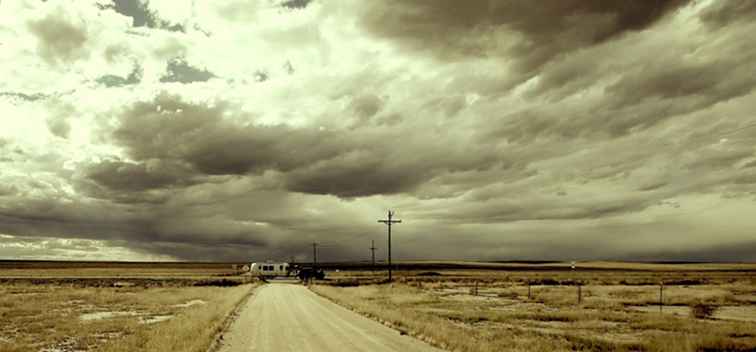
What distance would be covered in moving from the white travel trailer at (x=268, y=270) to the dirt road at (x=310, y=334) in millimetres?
72845

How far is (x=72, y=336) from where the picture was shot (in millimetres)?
23469

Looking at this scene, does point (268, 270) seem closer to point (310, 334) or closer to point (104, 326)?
point (104, 326)

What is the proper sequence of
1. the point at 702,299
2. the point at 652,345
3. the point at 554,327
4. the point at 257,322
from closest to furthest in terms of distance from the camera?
the point at 652,345 < the point at 257,322 < the point at 554,327 < the point at 702,299

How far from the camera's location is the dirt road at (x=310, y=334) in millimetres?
18312

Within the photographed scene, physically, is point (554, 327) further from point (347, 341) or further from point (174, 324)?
point (174, 324)

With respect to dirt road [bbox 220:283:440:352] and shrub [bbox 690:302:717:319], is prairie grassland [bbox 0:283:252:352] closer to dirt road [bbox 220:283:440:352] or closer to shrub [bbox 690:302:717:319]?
dirt road [bbox 220:283:440:352]

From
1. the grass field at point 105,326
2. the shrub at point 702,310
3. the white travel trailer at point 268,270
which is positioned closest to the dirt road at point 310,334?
the grass field at point 105,326

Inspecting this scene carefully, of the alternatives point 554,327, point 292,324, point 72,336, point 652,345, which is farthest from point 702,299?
point 72,336

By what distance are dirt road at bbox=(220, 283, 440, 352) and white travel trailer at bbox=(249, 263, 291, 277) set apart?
239 feet

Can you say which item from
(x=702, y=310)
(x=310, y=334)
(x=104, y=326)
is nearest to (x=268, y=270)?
(x=104, y=326)

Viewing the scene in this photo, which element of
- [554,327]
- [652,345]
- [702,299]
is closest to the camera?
[652,345]

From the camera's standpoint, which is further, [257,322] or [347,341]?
[257,322]

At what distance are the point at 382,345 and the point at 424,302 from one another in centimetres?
2596

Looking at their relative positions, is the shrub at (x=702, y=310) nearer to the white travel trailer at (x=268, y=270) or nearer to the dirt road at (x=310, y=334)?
the dirt road at (x=310, y=334)
